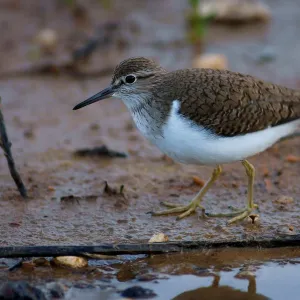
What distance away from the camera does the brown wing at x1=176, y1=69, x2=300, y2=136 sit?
6328 mm

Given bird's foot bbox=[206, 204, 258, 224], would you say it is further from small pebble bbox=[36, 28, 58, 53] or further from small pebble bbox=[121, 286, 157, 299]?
small pebble bbox=[36, 28, 58, 53]

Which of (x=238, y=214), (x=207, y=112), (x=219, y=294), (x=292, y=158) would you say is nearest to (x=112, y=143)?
(x=292, y=158)

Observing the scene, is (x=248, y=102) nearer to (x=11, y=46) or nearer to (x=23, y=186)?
(x=23, y=186)

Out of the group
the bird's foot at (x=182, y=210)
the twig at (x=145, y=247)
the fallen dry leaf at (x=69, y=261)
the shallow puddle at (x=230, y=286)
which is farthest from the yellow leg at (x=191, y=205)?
the fallen dry leaf at (x=69, y=261)

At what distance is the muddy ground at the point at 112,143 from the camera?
21.9 feet

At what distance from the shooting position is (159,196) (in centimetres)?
739

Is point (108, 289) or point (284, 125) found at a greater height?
point (284, 125)

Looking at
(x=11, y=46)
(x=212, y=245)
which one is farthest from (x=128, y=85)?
(x=11, y=46)

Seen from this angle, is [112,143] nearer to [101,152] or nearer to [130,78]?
[101,152]

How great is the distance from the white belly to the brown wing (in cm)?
7

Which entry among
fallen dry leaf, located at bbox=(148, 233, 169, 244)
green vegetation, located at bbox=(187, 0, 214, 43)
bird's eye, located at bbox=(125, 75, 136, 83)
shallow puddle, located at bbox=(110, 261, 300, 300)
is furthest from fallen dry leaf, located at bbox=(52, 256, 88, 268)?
green vegetation, located at bbox=(187, 0, 214, 43)

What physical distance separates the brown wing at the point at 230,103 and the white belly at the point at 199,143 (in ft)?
0.23

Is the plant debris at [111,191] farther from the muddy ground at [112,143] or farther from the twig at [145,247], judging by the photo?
the twig at [145,247]

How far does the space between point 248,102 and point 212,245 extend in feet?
4.44
